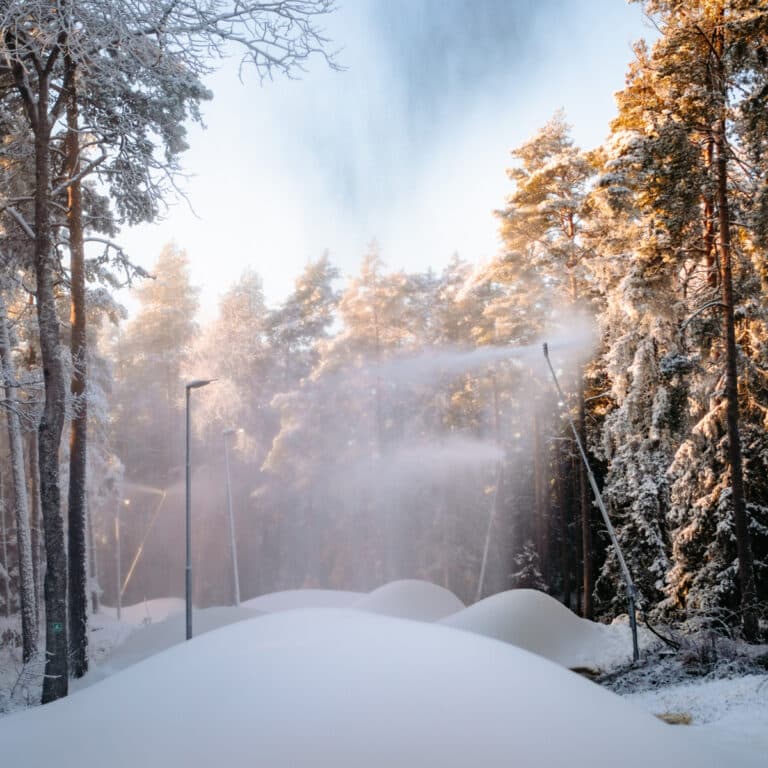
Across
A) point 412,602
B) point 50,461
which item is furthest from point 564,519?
point 50,461

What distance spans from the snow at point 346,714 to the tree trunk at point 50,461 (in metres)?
5.23

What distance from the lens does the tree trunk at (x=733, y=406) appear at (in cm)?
1328

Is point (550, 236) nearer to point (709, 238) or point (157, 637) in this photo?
point (709, 238)

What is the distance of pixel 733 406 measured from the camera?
46.0ft

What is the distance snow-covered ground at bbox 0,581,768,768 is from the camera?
15.2 ft

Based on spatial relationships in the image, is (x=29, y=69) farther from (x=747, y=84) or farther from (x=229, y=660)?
(x=747, y=84)

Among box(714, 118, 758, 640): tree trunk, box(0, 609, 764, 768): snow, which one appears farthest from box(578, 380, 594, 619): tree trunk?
box(0, 609, 764, 768): snow

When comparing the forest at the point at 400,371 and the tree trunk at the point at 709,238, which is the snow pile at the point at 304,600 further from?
the tree trunk at the point at 709,238

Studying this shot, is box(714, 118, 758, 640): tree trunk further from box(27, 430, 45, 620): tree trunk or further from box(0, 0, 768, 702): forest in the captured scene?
box(27, 430, 45, 620): tree trunk

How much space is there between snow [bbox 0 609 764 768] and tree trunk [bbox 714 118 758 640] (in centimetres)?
789

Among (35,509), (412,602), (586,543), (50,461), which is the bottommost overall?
(412,602)

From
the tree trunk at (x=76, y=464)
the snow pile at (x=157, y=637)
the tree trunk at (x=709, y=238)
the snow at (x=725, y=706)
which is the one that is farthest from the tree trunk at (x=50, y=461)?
the tree trunk at (x=709, y=238)

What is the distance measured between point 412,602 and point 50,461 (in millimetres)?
14655

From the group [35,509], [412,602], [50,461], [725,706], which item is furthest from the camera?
[412,602]
